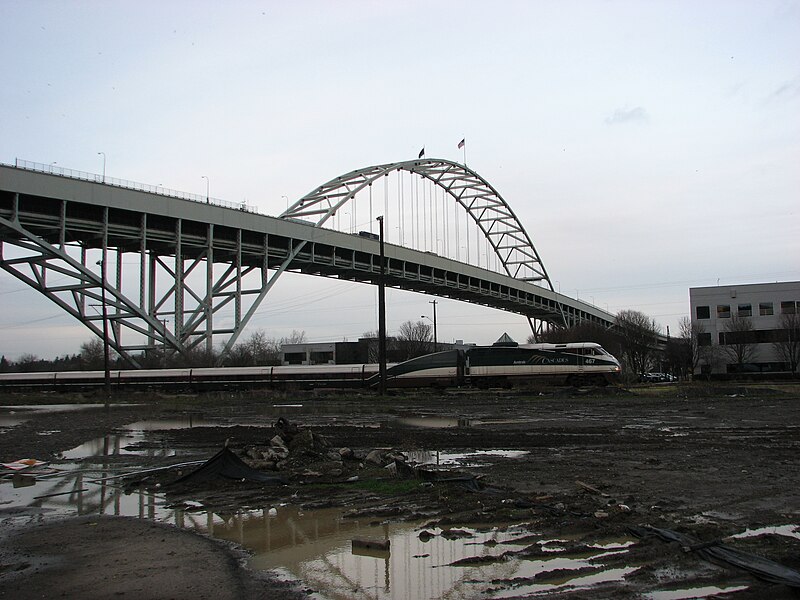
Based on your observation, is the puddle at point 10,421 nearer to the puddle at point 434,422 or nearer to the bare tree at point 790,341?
the puddle at point 434,422

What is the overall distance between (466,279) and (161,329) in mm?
50853

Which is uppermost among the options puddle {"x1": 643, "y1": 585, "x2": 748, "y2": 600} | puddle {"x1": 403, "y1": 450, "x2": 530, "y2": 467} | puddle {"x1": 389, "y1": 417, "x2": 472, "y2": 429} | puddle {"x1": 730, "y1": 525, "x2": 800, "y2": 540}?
puddle {"x1": 730, "y1": 525, "x2": 800, "y2": 540}

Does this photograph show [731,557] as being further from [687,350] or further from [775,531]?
[687,350]

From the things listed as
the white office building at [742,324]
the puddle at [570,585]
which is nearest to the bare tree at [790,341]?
the white office building at [742,324]

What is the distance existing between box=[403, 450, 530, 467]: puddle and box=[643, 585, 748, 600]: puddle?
628 cm

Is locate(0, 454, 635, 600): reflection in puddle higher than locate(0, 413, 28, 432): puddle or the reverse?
higher

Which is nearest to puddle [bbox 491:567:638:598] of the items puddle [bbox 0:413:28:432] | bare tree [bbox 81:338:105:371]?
puddle [bbox 0:413:28:432]

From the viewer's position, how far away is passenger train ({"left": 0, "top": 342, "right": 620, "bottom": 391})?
4066cm

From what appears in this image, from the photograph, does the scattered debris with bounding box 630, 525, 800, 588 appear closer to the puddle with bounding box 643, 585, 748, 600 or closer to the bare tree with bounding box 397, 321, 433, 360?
the puddle with bounding box 643, 585, 748, 600

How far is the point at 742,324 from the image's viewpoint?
221ft

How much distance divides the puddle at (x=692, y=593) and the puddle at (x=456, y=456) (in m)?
6.28

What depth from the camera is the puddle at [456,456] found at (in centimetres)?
1182

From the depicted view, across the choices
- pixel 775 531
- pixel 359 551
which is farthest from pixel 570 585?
pixel 775 531

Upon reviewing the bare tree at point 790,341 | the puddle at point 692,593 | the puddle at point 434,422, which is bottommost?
the puddle at point 434,422
